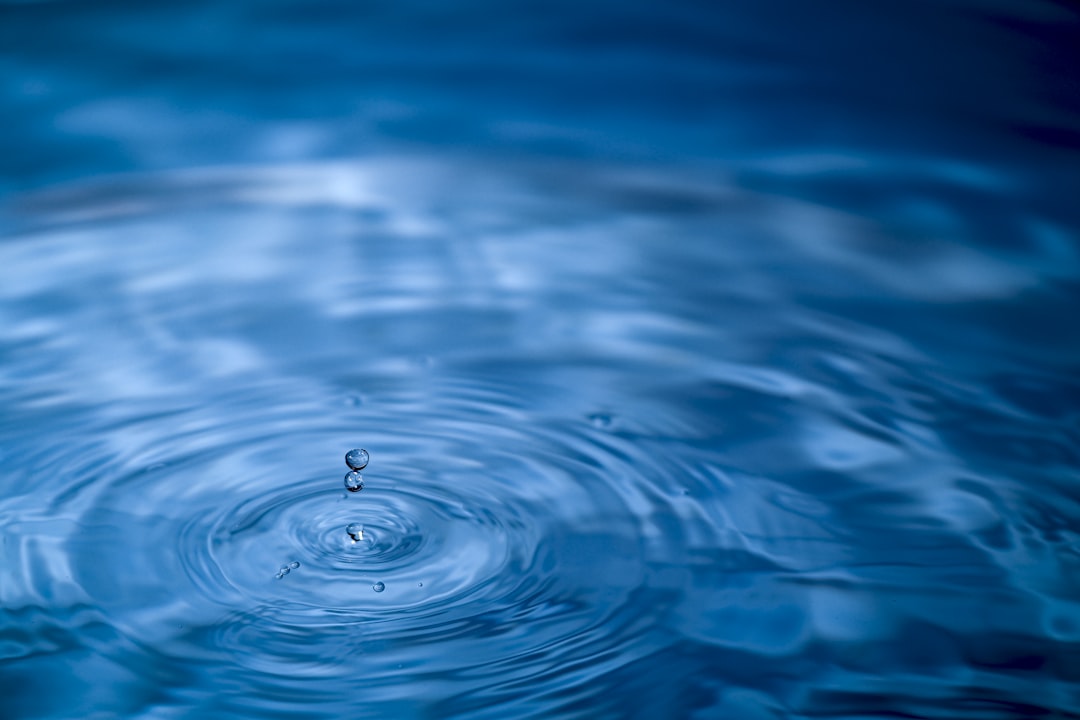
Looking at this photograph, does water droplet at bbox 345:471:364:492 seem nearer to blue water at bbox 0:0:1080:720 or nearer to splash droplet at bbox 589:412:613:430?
blue water at bbox 0:0:1080:720

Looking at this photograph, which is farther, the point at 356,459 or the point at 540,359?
the point at 540,359

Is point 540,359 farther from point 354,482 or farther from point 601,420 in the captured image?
point 354,482

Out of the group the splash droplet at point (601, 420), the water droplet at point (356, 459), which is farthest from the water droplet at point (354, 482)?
the splash droplet at point (601, 420)

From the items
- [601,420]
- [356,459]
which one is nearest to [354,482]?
[356,459]

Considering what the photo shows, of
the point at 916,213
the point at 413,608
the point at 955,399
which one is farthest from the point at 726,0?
the point at 413,608

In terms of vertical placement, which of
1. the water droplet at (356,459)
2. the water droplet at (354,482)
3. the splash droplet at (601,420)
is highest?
the splash droplet at (601,420)

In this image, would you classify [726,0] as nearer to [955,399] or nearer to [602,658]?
[955,399]

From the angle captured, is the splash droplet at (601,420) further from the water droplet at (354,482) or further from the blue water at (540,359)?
the water droplet at (354,482)
